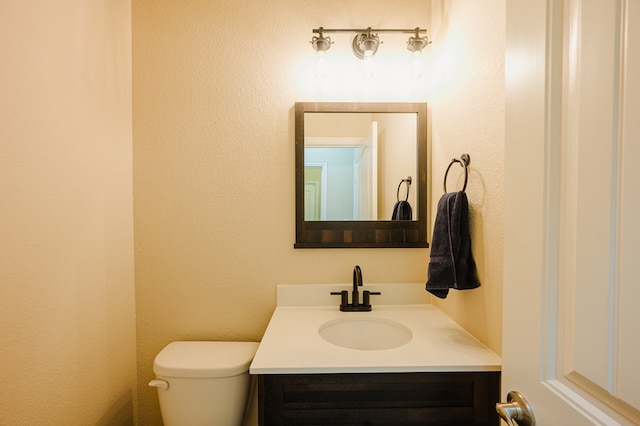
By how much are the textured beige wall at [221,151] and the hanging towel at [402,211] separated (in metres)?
0.34

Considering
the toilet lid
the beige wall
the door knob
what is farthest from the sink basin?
the beige wall

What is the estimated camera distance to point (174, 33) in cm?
154

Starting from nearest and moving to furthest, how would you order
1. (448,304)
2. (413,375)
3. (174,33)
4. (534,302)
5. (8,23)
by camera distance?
(534,302) < (8,23) < (413,375) < (448,304) < (174,33)

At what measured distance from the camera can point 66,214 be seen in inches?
44.0

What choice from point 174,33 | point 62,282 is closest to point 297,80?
point 174,33

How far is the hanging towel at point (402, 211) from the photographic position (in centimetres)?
159

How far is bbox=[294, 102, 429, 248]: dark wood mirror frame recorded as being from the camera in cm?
157

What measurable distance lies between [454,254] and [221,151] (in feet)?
3.82

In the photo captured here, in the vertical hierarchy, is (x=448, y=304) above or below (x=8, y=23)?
below

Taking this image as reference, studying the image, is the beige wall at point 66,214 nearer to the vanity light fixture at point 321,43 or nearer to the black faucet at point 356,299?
the vanity light fixture at point 321,43

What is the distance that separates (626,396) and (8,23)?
62.8 inches

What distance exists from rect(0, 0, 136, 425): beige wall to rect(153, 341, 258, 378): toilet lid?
Result: 0.86 ft

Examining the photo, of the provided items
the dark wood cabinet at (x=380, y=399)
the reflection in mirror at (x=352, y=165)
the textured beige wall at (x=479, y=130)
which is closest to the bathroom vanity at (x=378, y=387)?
the dark wood cabinet at (x=380, y=399)

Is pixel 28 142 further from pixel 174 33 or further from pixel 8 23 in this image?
pixel 174 33
